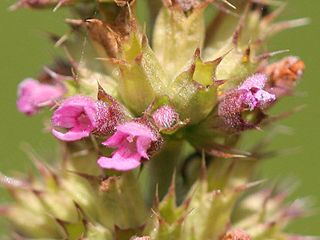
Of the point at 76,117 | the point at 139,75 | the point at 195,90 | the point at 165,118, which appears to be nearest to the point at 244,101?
the point at 195,90

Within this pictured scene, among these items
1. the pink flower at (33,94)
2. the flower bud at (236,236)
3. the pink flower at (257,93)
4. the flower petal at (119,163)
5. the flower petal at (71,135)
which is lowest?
the flower bud at (236,236)

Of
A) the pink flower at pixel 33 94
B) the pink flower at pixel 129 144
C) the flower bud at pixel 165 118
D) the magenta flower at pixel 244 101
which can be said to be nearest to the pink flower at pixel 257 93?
the magenta flower at pixel 244 101

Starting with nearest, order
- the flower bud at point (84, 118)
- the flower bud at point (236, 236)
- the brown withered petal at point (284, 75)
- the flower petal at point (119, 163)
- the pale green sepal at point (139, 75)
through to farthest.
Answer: the flower petal at point (119, 163) < the flower bud at point (84, 118) < the pale green sepal at point (139, 75) < the flower bud at point (236, 236) < the brown withered petal at point (284, 75)

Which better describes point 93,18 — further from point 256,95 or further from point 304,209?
point 304,209

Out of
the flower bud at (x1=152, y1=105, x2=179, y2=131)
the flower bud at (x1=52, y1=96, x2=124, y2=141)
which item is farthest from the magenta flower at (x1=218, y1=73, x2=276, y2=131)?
the flower bud at (x1=52, y1=96, x2=124, y2=141)

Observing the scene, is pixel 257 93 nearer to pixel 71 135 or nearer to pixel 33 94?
pixel 71 135

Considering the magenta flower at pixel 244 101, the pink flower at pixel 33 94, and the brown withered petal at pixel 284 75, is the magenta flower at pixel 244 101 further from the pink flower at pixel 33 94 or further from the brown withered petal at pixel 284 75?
the pink flower at pixel 33 94

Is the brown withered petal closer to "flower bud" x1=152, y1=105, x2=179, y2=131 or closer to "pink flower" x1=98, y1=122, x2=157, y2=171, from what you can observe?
"flower bud" x1=152, y1=105, x2=179, y2=131
